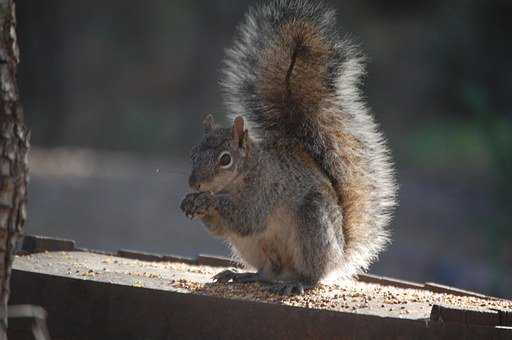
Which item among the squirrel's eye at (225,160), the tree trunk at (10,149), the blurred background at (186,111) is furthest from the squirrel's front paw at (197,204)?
the blurred background at (186,111)

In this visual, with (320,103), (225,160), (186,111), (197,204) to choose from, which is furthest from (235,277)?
(186,111)

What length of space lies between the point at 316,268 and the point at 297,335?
2.06 feet

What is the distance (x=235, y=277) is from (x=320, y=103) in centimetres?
72

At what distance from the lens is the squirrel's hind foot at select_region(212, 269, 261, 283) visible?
3.11m

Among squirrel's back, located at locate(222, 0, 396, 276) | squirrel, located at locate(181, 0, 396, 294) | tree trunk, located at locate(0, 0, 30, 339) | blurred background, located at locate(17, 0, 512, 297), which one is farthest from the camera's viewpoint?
blurred background, located at locate(17, 0, 512, 297)

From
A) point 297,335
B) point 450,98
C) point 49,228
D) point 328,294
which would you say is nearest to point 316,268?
point 328,294

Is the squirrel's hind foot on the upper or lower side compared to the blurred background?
upper

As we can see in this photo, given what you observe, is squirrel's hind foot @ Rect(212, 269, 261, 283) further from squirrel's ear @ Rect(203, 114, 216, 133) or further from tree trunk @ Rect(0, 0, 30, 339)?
tree trunk @ Rect(0, 0, 30, 339)

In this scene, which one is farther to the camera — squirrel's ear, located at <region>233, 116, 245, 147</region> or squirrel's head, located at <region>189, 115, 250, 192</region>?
squirrel's ear, located at <region>233, 116, 245, 147</region>

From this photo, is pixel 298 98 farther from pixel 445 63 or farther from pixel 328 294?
pixel 445 63

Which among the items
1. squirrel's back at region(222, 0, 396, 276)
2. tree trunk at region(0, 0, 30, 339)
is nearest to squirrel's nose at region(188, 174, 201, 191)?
squirrel's back at region(222, 0, 396, 276)

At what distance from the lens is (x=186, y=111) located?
14.2m

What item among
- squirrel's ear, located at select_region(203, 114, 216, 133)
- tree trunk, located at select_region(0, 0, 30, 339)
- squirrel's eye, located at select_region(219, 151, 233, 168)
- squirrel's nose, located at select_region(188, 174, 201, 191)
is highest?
tree trunk, located at select_region(0, 0, 30, 339)

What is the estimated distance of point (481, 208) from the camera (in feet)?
31.3
